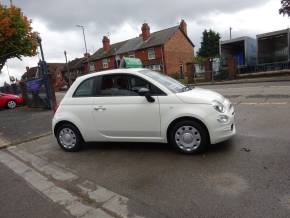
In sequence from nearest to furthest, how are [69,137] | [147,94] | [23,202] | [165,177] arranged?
[23,202] < [165,177] < [147,94] < [69,137]

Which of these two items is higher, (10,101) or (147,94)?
(147,94)

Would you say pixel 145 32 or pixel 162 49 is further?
pixel 145 32

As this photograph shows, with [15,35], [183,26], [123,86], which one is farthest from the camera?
[183,26]

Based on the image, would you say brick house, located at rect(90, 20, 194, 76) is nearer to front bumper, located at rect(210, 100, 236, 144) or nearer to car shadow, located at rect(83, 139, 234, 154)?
car shadow, located at rect(83, 139, 234, 154)

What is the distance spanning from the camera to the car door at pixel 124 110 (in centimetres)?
526

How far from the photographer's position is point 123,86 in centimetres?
557

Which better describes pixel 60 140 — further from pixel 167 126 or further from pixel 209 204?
pixel 209 204

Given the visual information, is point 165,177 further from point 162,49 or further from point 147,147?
point 162,49

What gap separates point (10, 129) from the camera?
10.0m

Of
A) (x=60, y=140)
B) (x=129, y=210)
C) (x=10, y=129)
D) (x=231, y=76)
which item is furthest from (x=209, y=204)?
(x=231, y=76)

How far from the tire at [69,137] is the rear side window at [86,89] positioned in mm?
713

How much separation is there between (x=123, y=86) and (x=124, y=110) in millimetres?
485

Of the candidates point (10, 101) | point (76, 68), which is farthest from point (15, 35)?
point (76, 68)

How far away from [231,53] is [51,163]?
85.2 ft
